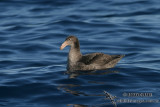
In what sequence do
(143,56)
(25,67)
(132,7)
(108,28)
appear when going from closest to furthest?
(25,67)
(143,56)
(108,28)
(132,7)

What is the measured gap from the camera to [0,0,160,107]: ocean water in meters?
11.1

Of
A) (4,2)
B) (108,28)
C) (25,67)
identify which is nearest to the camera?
(25,67)

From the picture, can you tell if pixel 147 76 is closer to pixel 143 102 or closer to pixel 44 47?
pixel 143 102

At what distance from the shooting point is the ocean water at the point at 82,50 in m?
11.1

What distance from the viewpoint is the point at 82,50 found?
1709cm

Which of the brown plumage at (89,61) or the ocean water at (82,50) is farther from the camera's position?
the brown plumage at (89,61)

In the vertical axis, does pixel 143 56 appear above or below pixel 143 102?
above

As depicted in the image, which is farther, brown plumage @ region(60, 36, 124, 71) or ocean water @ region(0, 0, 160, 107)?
brown plumage @ region(60, 36, 124, 71)

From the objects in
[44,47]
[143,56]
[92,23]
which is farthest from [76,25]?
[143,56]

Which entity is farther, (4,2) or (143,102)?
(4,2)

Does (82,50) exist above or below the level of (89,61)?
above

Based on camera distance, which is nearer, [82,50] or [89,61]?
[89,61]

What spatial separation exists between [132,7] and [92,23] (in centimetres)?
426

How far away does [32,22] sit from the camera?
2278cm
